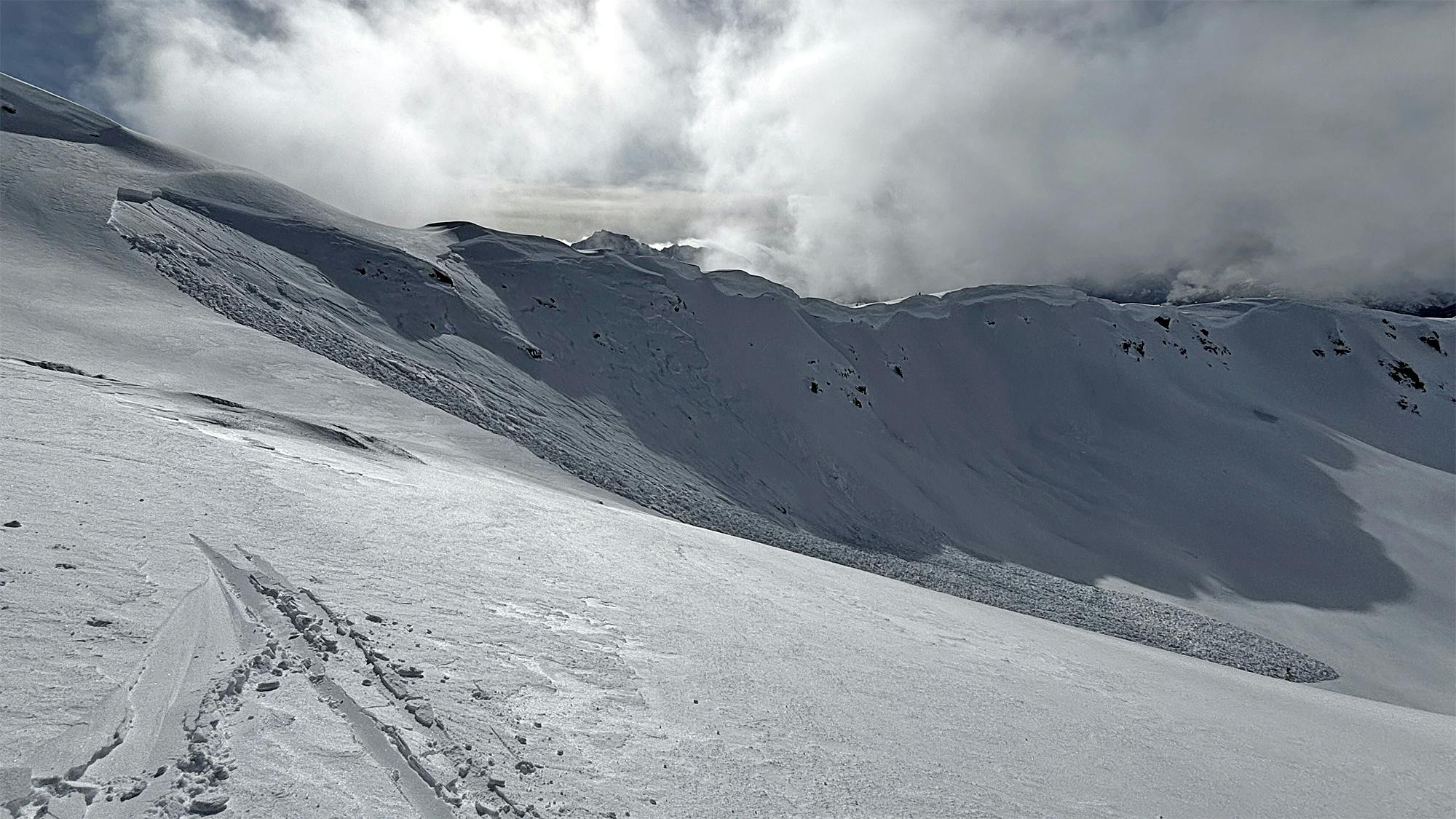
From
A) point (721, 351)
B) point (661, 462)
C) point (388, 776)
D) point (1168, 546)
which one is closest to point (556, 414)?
point (661, 462)

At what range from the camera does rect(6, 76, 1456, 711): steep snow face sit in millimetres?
26562

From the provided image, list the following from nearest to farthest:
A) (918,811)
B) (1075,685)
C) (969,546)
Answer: (918,811) < (1075,685) < (969,546)

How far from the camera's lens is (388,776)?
438 centimetres

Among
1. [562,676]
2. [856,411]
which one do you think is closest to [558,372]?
[856,411]

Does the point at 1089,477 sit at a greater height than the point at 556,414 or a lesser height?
greater

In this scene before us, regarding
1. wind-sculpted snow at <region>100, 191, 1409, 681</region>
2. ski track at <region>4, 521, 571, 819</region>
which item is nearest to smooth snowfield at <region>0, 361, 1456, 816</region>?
ski track at <region>4, 521, 571, 819</region>

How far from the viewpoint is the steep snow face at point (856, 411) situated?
Answer: 2656 cm

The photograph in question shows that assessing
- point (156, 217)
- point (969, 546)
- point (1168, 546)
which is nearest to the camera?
point (156, 217)

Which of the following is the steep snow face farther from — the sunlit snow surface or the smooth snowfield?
the smooth snowfield

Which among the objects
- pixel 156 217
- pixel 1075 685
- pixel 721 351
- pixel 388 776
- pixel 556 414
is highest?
pixel 721 351

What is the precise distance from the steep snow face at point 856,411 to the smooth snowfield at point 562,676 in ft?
45.8

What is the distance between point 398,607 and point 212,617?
Answer: 1.43 m

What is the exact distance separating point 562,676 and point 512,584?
2294 mm

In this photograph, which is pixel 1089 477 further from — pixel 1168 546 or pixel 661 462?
pixel 661 462
